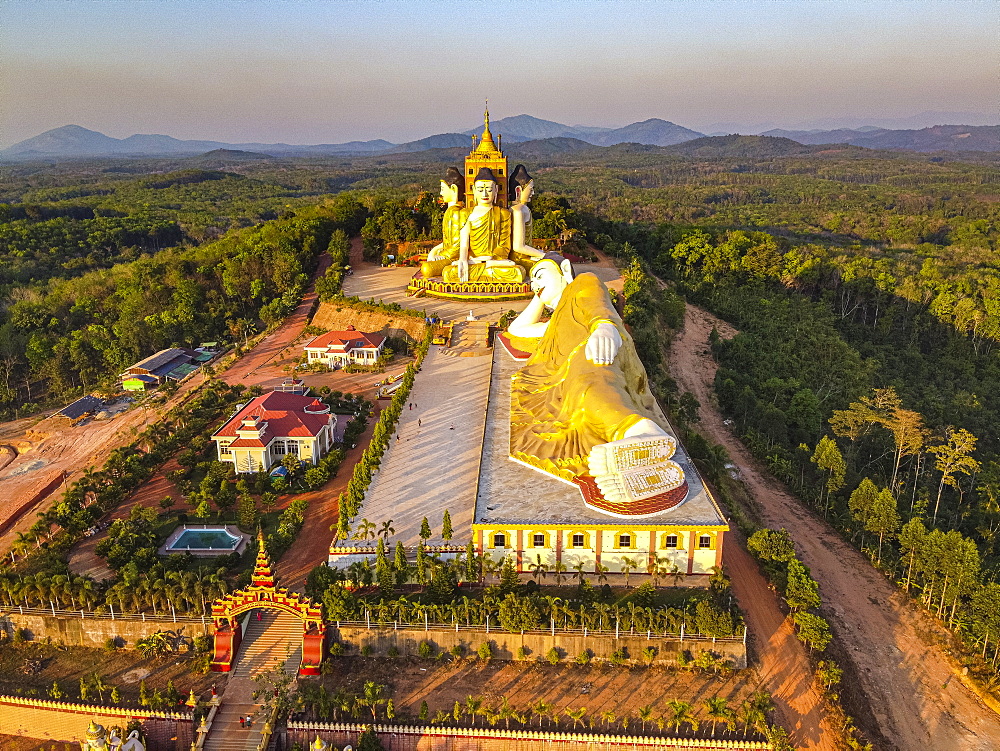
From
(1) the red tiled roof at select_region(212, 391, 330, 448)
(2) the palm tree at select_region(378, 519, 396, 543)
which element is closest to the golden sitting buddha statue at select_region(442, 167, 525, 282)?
(1) the red tiled roof at select_region(212, 391, 330, 448)

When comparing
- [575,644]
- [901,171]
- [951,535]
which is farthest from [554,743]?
[901,171]

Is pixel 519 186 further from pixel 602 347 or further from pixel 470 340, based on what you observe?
pixel 602 347

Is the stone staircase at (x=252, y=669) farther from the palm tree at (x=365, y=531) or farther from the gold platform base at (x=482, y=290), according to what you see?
the gold platform base at (x=482, y=290)

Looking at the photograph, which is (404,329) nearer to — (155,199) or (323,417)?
(323,417)

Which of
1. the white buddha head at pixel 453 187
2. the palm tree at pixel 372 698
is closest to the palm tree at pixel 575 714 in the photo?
the palm tree at pixel 372 698

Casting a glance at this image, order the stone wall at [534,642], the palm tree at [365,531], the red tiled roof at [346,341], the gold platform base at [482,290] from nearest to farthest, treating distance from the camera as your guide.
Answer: the stone wall at [534,642] < the palm tree at [365,531] < the red tiled roof at [346,341] < the gold platform base at [482,290]

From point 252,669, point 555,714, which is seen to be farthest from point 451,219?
point 555,714
